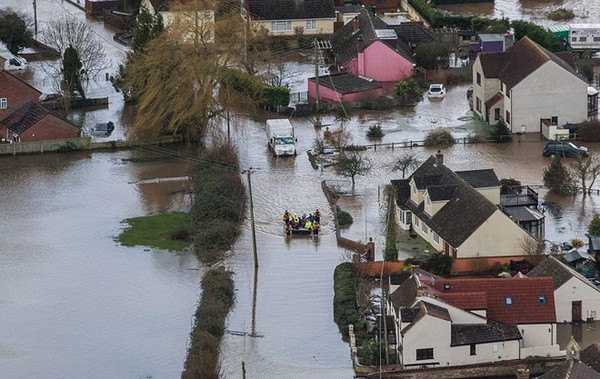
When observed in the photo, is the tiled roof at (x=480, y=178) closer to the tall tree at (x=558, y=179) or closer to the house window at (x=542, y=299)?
the tall tree at (x=558, y=179)

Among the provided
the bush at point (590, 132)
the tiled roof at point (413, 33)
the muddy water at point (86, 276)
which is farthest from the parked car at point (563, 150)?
the tiled roof at point (413, 33)

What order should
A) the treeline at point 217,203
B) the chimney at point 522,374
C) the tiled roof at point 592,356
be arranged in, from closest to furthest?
the tiled roof at point 592,356, the chimney at point 522,374, the treeline at point 217,203

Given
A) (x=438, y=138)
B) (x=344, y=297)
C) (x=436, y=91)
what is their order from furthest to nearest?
(x=436, y=91) < (x=438, y=138) < (x=344, y=297)

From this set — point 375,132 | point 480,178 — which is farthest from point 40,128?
point 480,178

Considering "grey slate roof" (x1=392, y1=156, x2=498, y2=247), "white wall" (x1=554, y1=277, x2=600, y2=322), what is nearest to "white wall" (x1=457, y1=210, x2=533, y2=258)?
"grey slate roof" (x1=392, y1=156, x2=498, y2=247)

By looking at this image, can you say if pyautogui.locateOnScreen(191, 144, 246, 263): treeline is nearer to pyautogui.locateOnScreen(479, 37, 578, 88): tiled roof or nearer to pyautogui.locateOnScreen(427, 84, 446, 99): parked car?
pyautogui.locateOnScreen(479, 37, 578, 88): tiled roof

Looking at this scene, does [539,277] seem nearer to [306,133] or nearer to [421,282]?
[421,282]

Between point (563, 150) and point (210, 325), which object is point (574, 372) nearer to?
point (210, 325)
